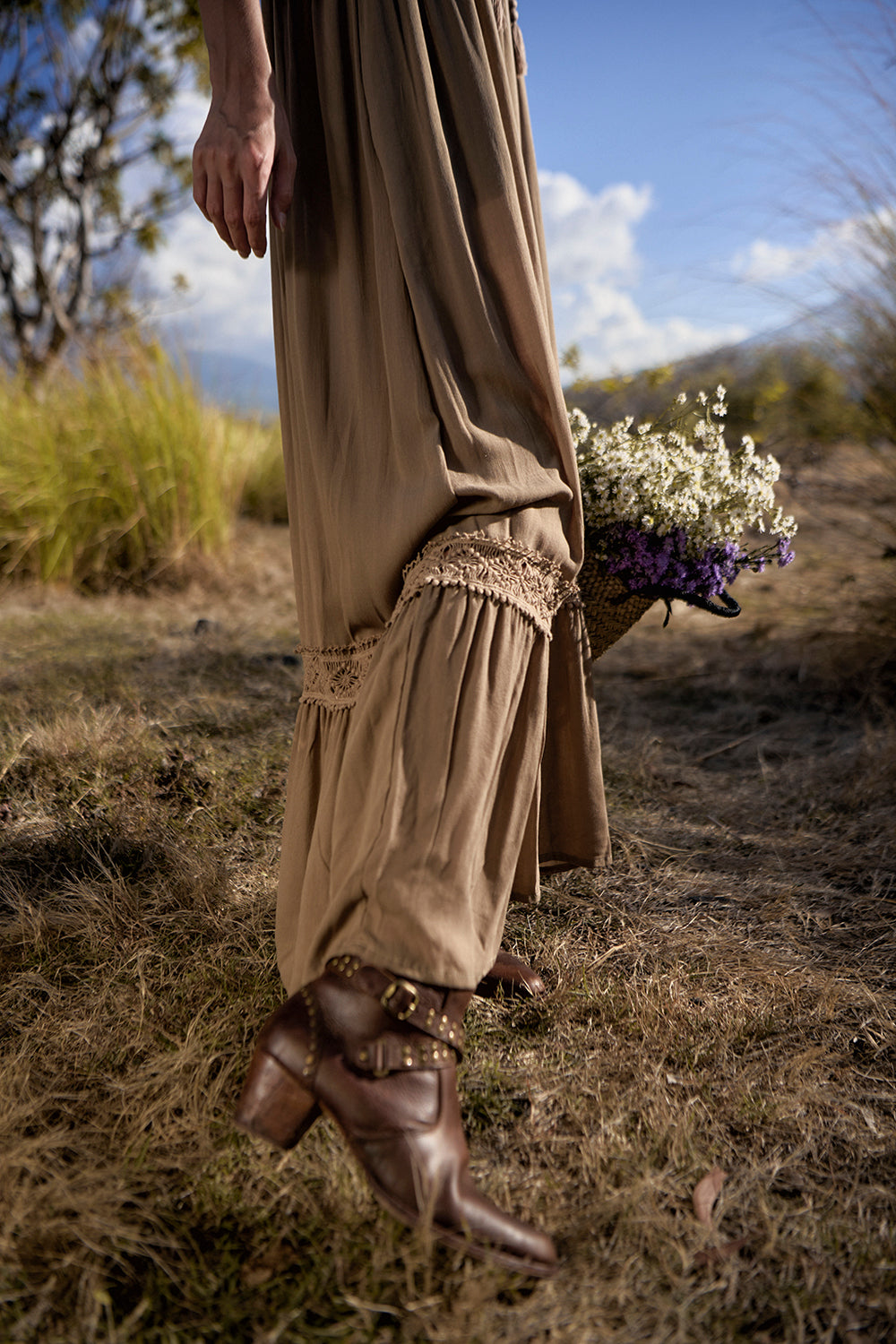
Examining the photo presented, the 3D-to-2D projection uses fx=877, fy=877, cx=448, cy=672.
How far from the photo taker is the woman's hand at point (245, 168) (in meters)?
1.08

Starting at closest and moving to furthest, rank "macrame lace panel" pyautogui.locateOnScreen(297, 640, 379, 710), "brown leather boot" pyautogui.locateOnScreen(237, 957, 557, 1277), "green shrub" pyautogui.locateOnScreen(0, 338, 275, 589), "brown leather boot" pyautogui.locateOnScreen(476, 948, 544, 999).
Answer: "brown leather boot" pyautogui.locateOnScreen(237, 957, 557, 1277) < "macrame lace panel" pyautogui.locateOnScreen(297, 640, 379, 710) < "brown leather boot" pyautogui.locateOnScreen(476, 948, 544, 999) < "green shrub" pyautogui.locateOnScreen(0, 338, 275, 589)

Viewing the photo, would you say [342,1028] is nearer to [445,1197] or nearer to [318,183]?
[445,1197]

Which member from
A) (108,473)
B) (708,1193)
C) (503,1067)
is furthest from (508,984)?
(108,473)

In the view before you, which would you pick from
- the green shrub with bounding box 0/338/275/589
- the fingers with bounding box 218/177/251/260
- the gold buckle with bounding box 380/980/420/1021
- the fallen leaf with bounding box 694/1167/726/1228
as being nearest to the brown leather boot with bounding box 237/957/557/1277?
the gold buckle with bounding box 380/980/420/1021

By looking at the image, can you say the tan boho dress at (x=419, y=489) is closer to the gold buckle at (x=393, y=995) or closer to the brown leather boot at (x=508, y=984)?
the gold buckle at (x=393, y=995)

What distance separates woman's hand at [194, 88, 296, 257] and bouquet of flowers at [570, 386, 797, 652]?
26.3 inches

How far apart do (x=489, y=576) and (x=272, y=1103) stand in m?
0.63

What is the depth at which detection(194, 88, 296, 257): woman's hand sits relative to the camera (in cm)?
108

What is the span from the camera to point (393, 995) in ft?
3.02

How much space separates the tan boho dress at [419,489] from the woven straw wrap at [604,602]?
25 centimetres

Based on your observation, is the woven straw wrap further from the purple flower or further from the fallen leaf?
the fallen leaf

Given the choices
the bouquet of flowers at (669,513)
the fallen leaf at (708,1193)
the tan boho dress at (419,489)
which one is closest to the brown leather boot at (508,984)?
the tan boho dress at (419,489)

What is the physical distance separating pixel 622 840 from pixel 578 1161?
1.03 m

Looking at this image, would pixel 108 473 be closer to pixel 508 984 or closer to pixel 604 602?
pixel 604 602
